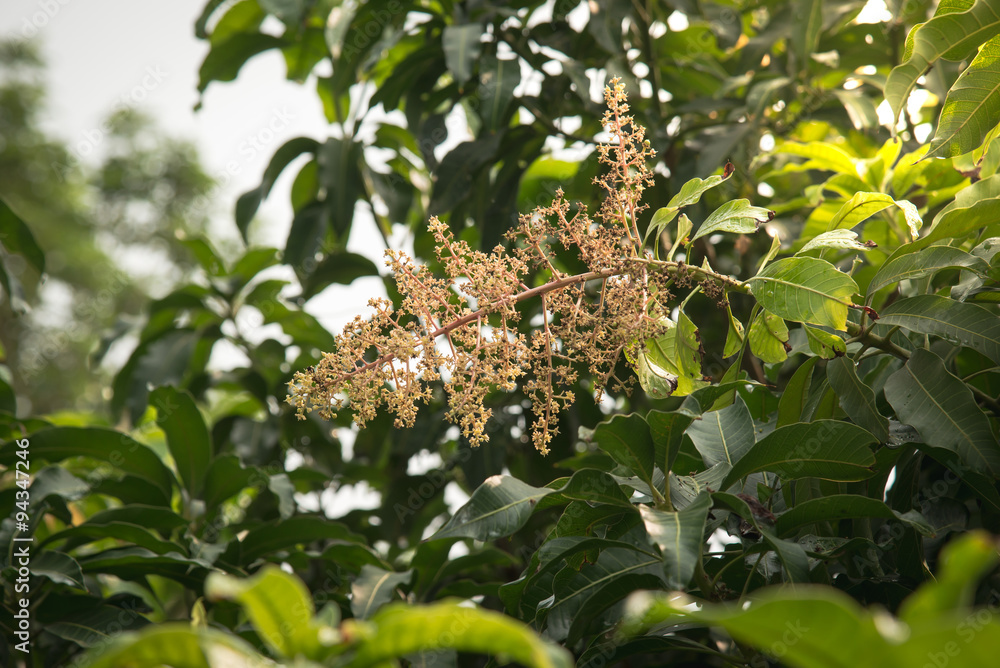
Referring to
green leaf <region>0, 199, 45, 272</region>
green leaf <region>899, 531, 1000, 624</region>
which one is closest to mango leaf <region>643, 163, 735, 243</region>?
green leaf <region>899, 531, 1000, 624</region>

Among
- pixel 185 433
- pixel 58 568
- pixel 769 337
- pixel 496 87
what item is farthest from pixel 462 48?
pixel 58 568

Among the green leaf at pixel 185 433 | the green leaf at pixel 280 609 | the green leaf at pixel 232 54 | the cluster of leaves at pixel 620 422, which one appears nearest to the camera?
the green leaf at pixel 280 609

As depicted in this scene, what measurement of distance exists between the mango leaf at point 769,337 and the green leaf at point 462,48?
1066 mm

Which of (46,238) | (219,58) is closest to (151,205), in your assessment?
(46,238)

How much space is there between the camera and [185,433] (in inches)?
77.3

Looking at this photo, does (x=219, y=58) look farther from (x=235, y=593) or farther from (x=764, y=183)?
(x=235, y=593)

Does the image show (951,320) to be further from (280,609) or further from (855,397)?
(280,609)

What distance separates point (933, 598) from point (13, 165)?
44.5 ft

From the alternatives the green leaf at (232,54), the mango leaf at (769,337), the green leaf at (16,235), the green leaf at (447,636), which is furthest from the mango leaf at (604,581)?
the green leaf at (232,54)

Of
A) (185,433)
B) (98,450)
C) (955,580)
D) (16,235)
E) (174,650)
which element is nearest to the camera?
(955,580)

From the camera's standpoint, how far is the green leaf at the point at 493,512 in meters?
1.00

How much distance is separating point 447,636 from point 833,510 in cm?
70

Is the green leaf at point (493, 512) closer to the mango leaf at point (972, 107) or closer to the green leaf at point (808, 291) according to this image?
the green leaf at point (808, 291)

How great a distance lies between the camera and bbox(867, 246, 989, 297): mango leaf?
1129mm
